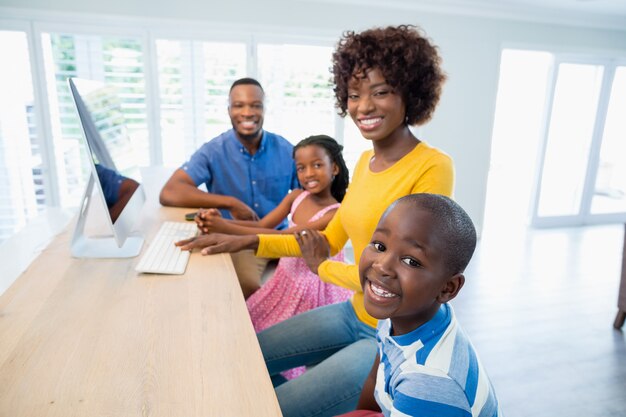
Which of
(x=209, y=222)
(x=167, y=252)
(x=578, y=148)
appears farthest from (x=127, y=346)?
(x=578, y=148)

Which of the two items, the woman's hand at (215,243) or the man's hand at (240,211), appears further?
the man's hand at (240,211)

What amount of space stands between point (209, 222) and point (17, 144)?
2.72 meters

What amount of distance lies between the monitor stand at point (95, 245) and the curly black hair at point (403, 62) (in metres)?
0.91

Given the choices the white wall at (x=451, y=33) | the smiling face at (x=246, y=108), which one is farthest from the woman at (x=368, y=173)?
the white wall at (x=451, y=33)

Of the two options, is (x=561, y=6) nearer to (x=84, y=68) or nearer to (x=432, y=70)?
(x=432, y=70)

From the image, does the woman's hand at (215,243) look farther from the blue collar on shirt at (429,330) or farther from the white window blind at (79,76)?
the white window blind at (79,76)

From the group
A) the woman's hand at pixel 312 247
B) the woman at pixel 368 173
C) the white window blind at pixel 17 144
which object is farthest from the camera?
the white window blind at pixel 17 144

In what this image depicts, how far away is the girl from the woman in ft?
0.59

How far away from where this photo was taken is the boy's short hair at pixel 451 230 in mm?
748

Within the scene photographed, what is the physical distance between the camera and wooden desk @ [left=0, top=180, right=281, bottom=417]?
27.6 inches

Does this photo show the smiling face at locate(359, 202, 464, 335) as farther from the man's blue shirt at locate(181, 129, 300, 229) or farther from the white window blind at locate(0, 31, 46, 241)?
the white window blind at locate(0, 31, 46, 241)

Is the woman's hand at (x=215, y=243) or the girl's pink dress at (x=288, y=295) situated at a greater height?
the woman's hand at (x=215, y=243)

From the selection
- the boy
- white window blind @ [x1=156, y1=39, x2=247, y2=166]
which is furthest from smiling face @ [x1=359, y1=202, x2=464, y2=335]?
white window blind @ [x1=156, y1=39, x2=247, y2=166]

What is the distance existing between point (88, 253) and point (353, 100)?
976 millimetres
